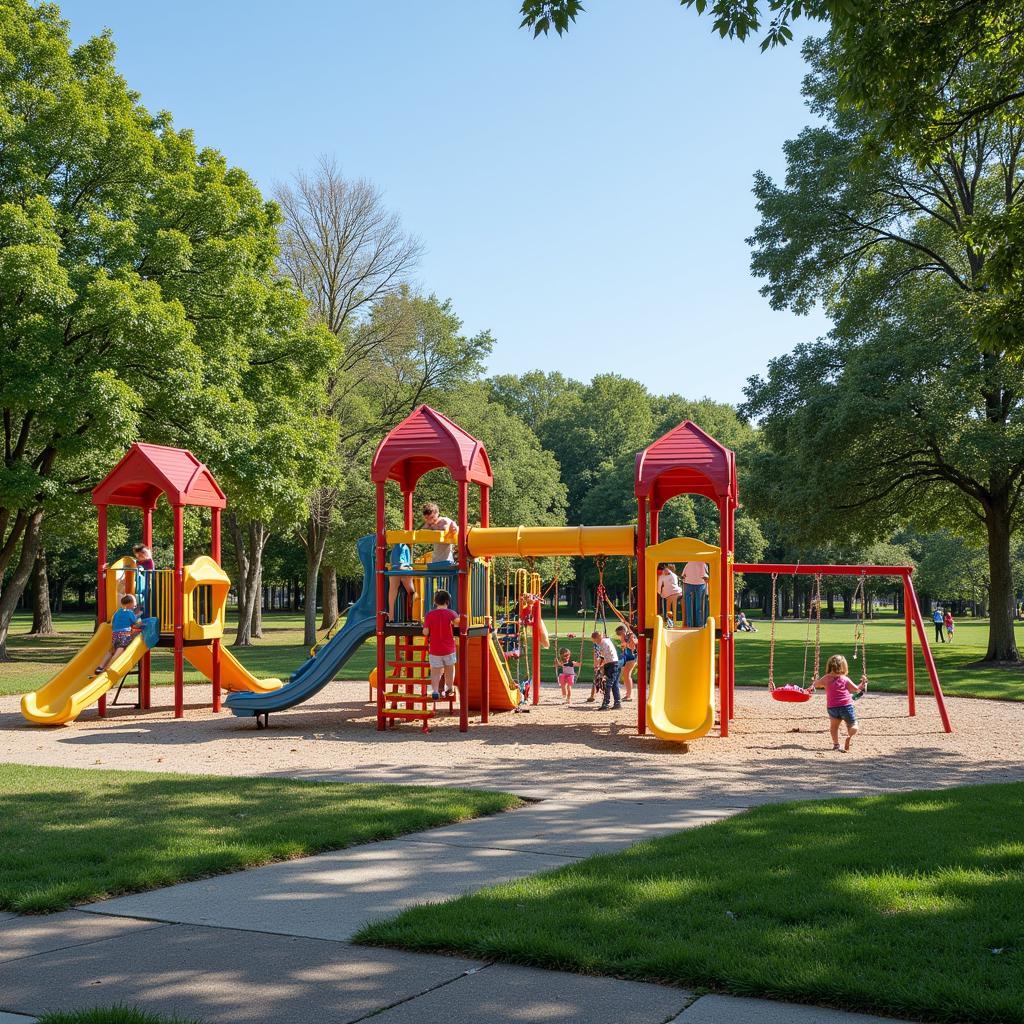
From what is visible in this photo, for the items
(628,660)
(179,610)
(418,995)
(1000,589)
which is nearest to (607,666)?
(628,660)

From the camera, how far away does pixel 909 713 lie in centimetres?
1725

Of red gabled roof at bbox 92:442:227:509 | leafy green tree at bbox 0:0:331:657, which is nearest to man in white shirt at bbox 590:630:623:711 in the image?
red gabled roof at bbox 92:442:227:509

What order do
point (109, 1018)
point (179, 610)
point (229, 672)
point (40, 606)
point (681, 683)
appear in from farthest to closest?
point (40, 606) < point (229, 672) < point (179, 610) < point (681, 683) < point (109, 1018)

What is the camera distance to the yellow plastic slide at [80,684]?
15.9 metres

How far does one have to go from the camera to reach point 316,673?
15.9 m

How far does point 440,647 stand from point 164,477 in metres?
6.21

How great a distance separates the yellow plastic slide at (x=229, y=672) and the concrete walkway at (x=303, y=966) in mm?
11864

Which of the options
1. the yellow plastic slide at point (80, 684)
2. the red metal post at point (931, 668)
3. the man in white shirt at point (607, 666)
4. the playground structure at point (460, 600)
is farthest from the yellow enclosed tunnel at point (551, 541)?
the yellow plastic slide at point (80, 684)

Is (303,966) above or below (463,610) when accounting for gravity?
below

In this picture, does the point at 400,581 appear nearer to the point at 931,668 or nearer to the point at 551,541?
the point at 551,541

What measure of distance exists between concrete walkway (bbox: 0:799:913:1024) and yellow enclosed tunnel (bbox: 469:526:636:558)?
891cm

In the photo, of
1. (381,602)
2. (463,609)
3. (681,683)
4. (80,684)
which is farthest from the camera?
(80,684)

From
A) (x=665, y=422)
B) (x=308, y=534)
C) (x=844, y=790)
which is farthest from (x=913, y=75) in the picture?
(x=665, y=422)

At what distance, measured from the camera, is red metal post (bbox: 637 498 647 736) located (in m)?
14.5
